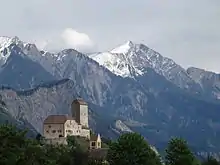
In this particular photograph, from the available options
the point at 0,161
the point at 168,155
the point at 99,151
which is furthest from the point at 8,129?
the point at 99,151

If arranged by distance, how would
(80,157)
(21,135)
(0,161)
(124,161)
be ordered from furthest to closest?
(80,157) < (124,161) < (21,135) < (0,161)

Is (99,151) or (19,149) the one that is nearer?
(19,149)

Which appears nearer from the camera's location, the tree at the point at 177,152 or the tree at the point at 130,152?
the tree at the point at 130,152

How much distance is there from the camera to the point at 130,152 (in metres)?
137

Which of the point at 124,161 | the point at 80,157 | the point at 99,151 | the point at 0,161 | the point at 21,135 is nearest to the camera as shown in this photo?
the point at 0,161

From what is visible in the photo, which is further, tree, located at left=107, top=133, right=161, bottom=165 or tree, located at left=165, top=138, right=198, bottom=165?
tree, located at left=165, top=138, right=198, bottom=165

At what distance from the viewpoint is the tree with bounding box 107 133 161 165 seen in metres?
134

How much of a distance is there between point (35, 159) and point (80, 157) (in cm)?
3677

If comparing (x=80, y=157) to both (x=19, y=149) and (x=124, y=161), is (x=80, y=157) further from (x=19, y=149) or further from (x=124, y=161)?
(x=19, y=149)

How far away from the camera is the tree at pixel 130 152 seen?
134250 mm

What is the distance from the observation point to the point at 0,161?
349 feet

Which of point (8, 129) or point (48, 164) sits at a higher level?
point (8, 129)

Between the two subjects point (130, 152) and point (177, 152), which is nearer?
point (130, 152)

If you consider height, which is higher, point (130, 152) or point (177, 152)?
point (177, 152)
